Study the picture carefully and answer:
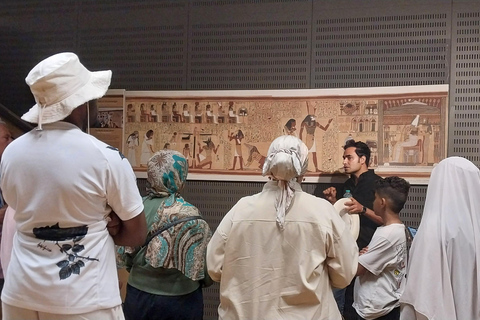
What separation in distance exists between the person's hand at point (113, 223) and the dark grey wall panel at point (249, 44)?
2.70 m

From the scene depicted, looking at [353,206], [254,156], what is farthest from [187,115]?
[353,206]

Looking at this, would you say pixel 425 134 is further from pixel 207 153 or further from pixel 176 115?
pixel 176 115

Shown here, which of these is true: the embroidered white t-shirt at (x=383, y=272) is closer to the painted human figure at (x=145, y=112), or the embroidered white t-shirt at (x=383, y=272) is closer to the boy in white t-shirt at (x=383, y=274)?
the boy in white t-shirt at (x=383, y=274)

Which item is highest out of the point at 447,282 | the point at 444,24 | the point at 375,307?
the point at 444,24

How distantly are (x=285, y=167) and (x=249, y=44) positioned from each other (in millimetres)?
2225

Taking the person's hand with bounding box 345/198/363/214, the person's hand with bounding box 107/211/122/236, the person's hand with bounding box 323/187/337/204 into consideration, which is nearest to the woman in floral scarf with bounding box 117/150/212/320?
the person's hand with bounding box 107/211/122/236

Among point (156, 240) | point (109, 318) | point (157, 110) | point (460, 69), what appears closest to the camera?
point (109, 318)

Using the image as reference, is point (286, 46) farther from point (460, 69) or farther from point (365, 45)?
point (460, 69)

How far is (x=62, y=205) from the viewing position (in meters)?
1.78

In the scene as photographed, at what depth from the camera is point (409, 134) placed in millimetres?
4035

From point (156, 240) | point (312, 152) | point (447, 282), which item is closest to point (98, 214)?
point (156, 240)

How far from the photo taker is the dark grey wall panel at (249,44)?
435cm

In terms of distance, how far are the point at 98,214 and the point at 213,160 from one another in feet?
8.73

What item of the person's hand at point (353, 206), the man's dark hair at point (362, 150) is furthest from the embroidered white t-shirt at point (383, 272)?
the man's dark hair at point (362, 150)
